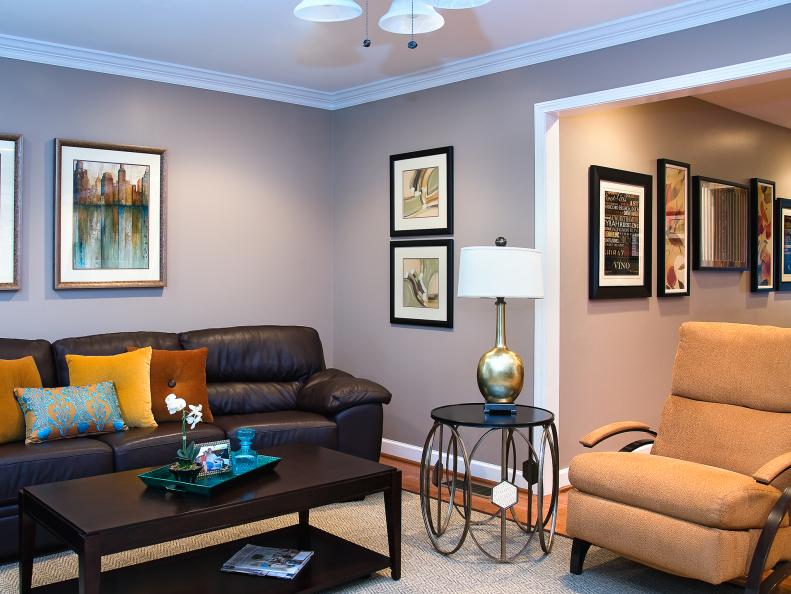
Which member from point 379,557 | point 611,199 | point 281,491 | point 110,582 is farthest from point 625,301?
point 110,582

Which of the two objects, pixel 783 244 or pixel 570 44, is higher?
pixel 570 44

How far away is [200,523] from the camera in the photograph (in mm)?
2750

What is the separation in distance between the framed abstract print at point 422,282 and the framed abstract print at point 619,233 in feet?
2.85

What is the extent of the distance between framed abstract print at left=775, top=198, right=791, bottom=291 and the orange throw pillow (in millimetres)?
4790

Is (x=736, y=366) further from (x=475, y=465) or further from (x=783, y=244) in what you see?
(x=783, y=244)

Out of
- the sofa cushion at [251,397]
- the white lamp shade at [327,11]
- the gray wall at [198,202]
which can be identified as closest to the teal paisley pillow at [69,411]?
the sofa cushion at [251,397]

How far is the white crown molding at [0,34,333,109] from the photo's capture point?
4.46 m

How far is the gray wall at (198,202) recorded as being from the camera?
455 cm

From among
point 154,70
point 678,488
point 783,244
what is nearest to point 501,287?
point 678,488

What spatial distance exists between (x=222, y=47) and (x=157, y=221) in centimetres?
112

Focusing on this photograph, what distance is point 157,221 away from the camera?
Result: 496 cm

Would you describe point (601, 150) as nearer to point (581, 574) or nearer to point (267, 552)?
point (581, 574)

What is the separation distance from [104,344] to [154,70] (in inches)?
66.9

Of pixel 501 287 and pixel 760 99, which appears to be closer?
pixel 501 287
